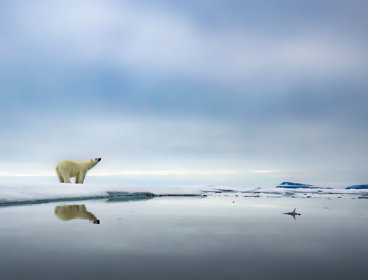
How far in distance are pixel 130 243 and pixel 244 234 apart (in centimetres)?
160

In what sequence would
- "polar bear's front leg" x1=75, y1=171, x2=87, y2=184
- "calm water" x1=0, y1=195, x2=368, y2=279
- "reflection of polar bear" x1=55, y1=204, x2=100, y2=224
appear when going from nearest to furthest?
"calm water" x1=0, y1=195, x2=368, y2=279
"reflection of polar bear" x1=55, y1=204, x2=100, y2=224
"polar bear's front leg" x1=75, y1=171, x2=87, y2=184

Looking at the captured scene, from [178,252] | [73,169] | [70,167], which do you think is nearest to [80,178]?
[73,169]

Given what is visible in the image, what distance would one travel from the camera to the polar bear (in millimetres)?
16781

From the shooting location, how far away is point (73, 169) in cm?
1748

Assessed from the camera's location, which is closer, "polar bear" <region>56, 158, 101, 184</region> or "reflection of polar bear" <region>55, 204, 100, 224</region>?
"reflection of polar bear" <region>55, 204, 100, 224</region>

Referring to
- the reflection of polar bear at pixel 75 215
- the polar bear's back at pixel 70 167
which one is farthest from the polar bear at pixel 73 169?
the reflection of polar bear at pixel 75 215

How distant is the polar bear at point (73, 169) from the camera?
661 inches

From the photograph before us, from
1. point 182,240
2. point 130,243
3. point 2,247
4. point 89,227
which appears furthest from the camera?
point 89,227

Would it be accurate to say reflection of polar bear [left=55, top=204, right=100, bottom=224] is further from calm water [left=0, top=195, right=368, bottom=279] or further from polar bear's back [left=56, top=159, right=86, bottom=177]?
polar bear's back [left=56, top=159, right=86, bottom=177]

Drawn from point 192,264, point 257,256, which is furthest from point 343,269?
point 192,264

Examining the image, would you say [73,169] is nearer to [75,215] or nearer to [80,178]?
[80,178]

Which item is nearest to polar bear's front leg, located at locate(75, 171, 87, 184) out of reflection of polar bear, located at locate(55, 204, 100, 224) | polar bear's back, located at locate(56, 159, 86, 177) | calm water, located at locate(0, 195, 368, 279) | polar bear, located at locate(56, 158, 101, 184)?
polar bear, located at locate(56, 158, 101, 184)

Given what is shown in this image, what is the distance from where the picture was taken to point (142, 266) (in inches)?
98.3

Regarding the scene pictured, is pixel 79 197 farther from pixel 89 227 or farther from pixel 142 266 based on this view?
pixel 142 266
